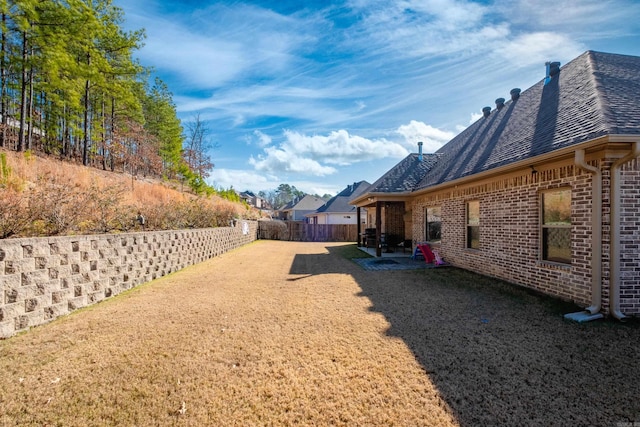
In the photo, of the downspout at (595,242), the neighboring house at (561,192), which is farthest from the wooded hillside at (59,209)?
the neighboring house at (561,192)

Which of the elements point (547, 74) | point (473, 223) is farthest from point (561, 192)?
point (547, 74)

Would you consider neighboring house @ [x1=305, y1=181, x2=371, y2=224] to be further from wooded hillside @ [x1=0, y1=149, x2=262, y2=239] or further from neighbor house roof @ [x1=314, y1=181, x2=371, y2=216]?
wooded hillside @ [x1=0, y1=149, x2=262, y2=239]

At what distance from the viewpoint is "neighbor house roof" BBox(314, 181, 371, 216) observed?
96.9ft

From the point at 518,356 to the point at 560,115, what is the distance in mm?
5491

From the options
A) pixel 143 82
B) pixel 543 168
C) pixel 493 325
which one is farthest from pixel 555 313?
pixel 143 82

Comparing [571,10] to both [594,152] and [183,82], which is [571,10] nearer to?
[594,152]

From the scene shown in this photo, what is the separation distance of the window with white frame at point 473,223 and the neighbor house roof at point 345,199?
20763mm

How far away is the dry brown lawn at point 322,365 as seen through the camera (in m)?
2.19

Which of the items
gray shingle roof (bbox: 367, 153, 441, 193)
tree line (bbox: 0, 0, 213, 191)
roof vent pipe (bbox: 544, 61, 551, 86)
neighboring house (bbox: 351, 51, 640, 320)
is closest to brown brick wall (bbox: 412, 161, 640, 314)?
neighboring house (bbox: 351, 51, 640, 320)

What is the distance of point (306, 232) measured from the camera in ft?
73.3

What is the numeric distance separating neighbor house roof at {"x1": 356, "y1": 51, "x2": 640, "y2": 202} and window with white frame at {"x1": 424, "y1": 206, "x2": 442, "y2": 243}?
1105mm

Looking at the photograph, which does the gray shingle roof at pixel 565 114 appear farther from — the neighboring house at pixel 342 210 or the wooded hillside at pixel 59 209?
the neighboring house at pixel 342 210

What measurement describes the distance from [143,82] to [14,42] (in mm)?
8819

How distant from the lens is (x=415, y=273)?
25.7ft
